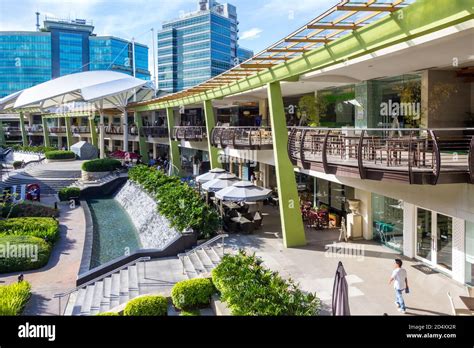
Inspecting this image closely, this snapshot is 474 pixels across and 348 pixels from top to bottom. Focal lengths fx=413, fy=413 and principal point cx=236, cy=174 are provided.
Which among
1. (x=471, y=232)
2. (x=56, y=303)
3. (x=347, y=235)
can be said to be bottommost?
(x=56, y=303)

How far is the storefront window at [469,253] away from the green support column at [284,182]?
5466 mm

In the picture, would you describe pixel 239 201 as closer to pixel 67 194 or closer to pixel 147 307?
pixel 147 307

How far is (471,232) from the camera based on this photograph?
35.4ft

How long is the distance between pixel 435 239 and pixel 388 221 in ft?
8.01

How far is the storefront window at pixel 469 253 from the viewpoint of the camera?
1077 centimetres

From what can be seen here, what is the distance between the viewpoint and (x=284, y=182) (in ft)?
49.2

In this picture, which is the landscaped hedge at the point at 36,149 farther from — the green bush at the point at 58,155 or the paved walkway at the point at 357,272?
the paved walkway at the point at 357,272

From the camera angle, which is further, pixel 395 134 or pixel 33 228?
pixel 33 228

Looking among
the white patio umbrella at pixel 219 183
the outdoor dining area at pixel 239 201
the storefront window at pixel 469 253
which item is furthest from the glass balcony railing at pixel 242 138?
the storefront window at pixel 469 253

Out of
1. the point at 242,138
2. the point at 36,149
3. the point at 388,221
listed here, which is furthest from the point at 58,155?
the point at 388,221

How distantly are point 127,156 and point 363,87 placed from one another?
2904cm

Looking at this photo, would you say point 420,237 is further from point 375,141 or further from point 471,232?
point 375,141

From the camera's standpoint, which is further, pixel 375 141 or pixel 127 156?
pixel 127 156
